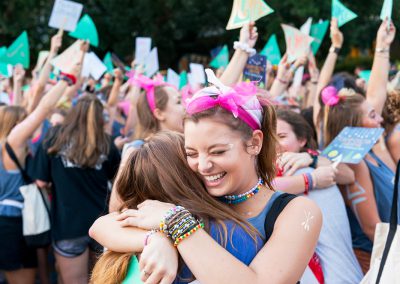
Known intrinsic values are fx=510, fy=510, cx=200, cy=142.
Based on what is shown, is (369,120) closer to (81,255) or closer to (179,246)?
(179,246)

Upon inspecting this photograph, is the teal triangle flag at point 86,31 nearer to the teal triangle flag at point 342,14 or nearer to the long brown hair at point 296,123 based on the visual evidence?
the teal triangle flag at point 342,14

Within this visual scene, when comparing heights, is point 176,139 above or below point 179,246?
above

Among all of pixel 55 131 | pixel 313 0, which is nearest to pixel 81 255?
pixel 55 131

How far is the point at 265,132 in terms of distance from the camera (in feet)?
6.05

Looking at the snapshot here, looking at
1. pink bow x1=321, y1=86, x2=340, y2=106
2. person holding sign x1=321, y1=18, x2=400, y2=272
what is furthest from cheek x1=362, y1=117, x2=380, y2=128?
pink bow x1=321, y1=86, x2=340, y2=106

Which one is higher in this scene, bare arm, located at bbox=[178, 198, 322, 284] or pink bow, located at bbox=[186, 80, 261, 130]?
pink bow, located at bbox=[186, 80, 261, 130]

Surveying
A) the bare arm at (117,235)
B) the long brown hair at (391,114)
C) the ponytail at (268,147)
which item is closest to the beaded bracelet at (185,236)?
the bare arm at (117,235)

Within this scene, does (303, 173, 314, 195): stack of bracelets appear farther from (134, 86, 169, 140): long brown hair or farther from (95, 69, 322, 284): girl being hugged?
(134, 86, 169, 140): long brown hair

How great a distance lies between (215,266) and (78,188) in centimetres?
280

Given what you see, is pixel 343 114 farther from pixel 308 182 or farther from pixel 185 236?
pixel 185 236

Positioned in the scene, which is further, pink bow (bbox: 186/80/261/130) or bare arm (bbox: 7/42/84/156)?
bare arm (bbox: 7/42/84/156)

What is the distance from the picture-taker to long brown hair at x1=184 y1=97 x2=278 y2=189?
170cm

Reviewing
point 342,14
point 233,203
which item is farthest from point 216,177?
Answer: point 342,14

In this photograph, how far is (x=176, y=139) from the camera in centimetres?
184
